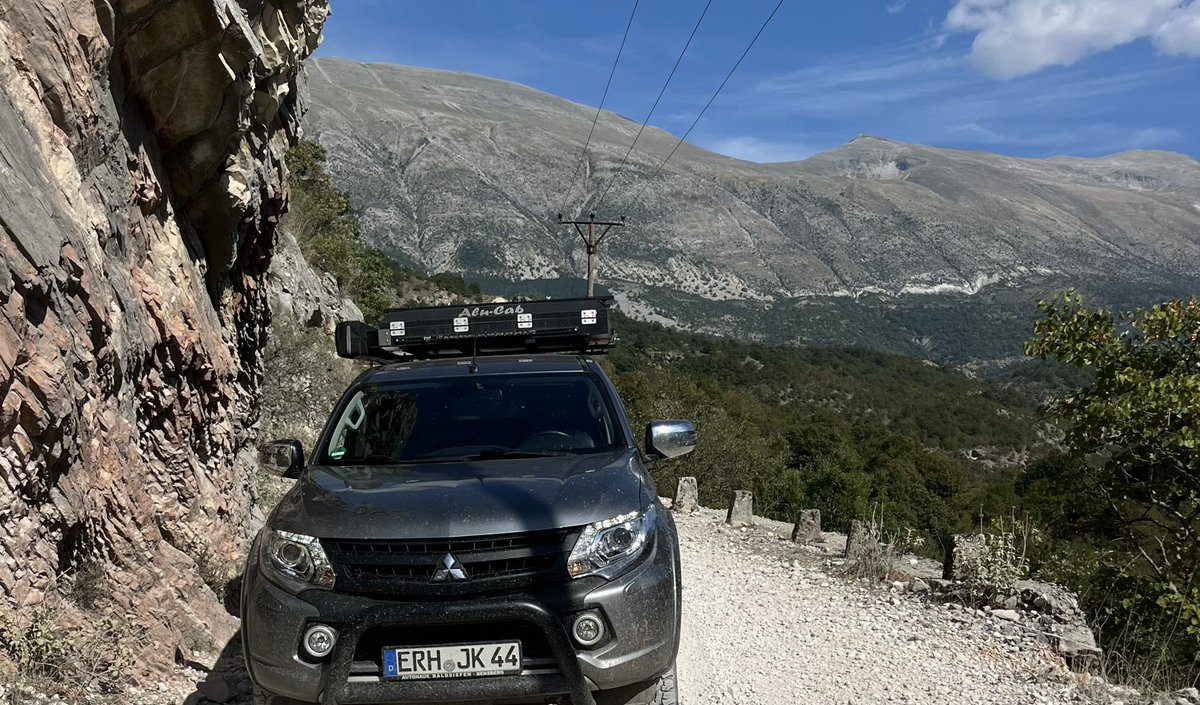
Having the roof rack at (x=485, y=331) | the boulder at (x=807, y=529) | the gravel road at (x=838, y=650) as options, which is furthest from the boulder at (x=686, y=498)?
the roof rack at (x=485, y=331)

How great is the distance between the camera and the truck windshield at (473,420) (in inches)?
183

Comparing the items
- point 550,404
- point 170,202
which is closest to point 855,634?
point 550,404

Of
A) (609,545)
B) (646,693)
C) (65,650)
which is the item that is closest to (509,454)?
(609,545)

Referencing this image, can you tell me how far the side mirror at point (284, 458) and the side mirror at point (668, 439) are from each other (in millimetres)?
1852

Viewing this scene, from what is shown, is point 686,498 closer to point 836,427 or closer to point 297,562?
point 297,562

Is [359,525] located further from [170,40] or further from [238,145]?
[238,145]

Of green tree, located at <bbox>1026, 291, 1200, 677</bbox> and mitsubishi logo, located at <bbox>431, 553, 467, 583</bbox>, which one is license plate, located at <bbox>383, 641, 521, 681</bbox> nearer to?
mitsubishi logo, located at <bbox>431, 553, 467, 583</bbox>

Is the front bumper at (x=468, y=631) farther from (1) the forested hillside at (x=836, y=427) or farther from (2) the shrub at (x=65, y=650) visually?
(1) the forested hillside at (x=836, y=427)

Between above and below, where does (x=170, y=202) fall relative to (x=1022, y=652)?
above

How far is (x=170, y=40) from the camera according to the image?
21.5ft

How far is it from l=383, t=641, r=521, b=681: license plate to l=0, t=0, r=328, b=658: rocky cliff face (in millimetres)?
2125

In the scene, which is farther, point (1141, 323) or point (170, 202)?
point (1141, 323)

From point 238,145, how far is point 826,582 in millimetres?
6403

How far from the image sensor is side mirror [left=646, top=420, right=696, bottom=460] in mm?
4883
